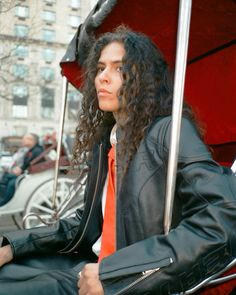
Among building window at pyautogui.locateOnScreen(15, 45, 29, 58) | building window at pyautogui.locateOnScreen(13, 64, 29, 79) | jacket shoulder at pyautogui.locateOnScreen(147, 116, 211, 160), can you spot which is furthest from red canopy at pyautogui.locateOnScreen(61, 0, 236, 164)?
building window at pyautogui.locateOnScreen(13, 64, 29, 79)

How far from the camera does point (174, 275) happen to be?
1526 mm

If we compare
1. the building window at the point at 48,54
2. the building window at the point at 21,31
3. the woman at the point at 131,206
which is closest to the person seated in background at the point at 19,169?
the woman at the point at 131,206

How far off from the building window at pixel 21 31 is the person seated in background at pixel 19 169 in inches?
216

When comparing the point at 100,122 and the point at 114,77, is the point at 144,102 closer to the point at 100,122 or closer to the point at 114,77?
the point at 114,77

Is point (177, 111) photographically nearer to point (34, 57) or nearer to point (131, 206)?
point (131, 206)

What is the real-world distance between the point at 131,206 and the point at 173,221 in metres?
0.19

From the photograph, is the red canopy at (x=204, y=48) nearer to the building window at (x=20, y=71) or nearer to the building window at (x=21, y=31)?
the building window at (x=21, y=31)

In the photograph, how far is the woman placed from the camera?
154cm

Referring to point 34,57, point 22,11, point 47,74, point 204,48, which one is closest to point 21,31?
point 22,11

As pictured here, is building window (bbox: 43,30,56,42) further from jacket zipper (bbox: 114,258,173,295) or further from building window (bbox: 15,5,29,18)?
jacket zipper (bbox: 114,258,173,295)

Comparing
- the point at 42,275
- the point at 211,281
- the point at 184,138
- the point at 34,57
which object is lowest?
the point at 42,275

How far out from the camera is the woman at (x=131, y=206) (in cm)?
154

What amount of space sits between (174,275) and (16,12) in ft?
35.0

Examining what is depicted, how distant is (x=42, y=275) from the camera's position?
199 cm
